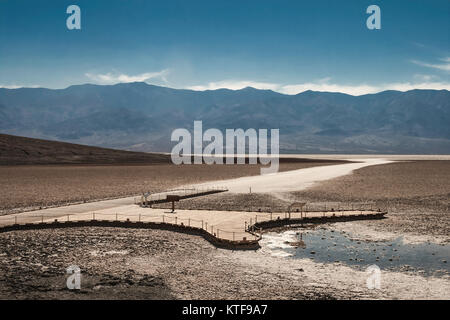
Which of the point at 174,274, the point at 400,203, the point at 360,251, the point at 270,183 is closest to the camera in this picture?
the point at 174,274

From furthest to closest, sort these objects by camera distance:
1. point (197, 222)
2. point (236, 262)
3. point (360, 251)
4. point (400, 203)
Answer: point (400, 203) → point (197, 222) → point (360, 251) → point (236, 262)

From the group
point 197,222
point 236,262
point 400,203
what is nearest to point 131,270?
point 236,262

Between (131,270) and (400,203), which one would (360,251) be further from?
(400,203)

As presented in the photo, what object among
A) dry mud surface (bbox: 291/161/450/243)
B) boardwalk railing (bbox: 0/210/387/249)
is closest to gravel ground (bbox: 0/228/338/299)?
boardwalk railing (bbox: 0/210/387/249)

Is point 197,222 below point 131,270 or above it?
above

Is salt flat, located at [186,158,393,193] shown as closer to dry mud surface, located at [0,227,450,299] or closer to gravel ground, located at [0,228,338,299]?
gravel ground, located at [0,228,338,299]
